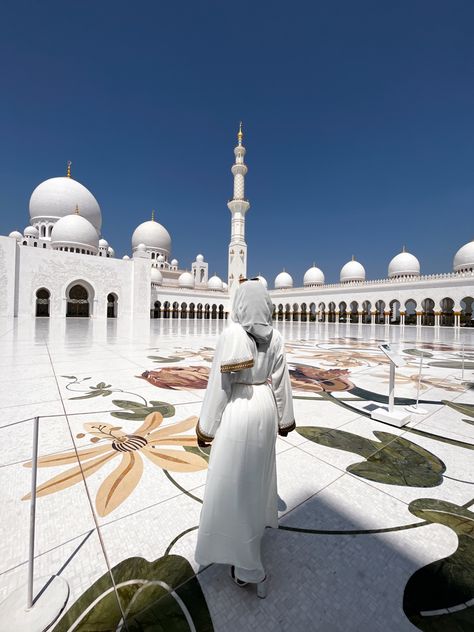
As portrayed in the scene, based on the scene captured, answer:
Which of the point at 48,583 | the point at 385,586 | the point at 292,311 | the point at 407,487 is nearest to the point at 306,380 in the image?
the point at 407,487

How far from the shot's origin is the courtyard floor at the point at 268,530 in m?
0.91

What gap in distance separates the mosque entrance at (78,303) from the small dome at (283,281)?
72.9 feet

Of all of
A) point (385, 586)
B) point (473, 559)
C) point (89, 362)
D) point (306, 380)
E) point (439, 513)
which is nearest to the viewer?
point (385, 586)

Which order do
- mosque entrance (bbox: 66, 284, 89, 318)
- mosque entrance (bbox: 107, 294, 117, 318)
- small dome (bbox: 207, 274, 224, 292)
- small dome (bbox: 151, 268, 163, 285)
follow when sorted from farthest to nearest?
small dome (bbox: 207, 274, 224, 292), small dome (bbox: 151, 268, 163, 285), mosque entrance (bbox: 107, 294, 117, 318), mosque entrance (bbox: 66, 284, 89, 318)

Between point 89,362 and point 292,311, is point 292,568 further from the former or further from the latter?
point 292,311

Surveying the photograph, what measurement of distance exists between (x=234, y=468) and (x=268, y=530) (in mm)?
495

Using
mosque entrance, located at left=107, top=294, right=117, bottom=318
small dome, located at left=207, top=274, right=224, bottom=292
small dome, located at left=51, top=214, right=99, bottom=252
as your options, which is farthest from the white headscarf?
small dome, located at left=207, top=274, right=224, bottom=292

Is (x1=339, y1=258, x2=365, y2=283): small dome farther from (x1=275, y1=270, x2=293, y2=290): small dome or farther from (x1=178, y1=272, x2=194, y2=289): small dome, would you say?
(x1=178, y1=272, x2=194, y2=289): small dome

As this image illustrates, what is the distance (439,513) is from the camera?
135 cm

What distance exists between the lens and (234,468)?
1025 millimetres

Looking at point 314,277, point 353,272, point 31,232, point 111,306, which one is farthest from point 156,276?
point 353,272

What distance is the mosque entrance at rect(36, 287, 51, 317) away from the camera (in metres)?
20.1

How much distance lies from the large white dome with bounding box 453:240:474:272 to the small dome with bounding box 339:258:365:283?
7.78m

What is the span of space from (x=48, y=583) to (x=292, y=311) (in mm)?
30897
